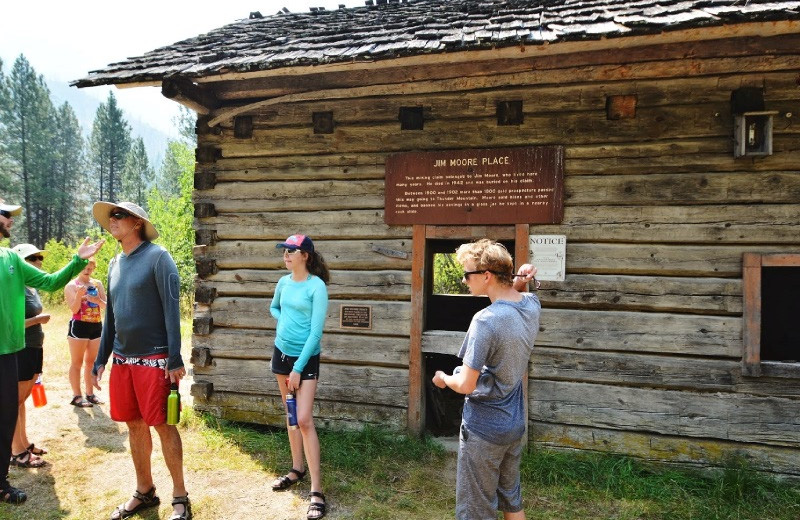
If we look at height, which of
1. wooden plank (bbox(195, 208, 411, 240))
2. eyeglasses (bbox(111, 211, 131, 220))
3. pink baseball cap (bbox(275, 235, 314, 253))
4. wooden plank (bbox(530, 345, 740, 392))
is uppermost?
wooden plank (bbox(195, 208, 411, 240))

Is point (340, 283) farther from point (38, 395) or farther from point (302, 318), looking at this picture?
point (38, 395)

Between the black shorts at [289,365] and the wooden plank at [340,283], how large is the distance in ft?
4.62

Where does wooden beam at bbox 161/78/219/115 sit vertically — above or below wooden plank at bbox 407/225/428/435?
above

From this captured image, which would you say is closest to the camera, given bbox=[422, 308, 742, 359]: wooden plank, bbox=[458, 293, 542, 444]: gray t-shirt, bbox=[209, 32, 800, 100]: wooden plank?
bbox=[458, 293, 542, 444]: gray t-shirt

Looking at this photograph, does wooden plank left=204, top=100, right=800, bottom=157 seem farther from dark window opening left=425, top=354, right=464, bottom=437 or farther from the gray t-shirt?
the gray t-shirt

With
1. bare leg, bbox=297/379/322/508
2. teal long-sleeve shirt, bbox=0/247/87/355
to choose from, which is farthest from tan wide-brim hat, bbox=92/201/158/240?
bare leg, bbox=297/379/322/508

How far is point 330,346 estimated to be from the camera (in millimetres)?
5227

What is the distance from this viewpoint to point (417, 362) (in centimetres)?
494

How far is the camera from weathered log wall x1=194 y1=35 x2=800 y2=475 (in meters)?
4.21

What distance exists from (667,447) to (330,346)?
324cm

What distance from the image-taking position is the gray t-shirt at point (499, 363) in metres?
2.49

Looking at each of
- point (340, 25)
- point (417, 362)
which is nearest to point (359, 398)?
point (417, 362)

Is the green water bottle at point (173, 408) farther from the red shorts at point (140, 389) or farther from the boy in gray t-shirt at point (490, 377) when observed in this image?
the boy in gray t-shirt at point (490, 377)

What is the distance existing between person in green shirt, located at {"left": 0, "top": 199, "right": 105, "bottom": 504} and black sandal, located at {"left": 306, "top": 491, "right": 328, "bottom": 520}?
229 centimetres
